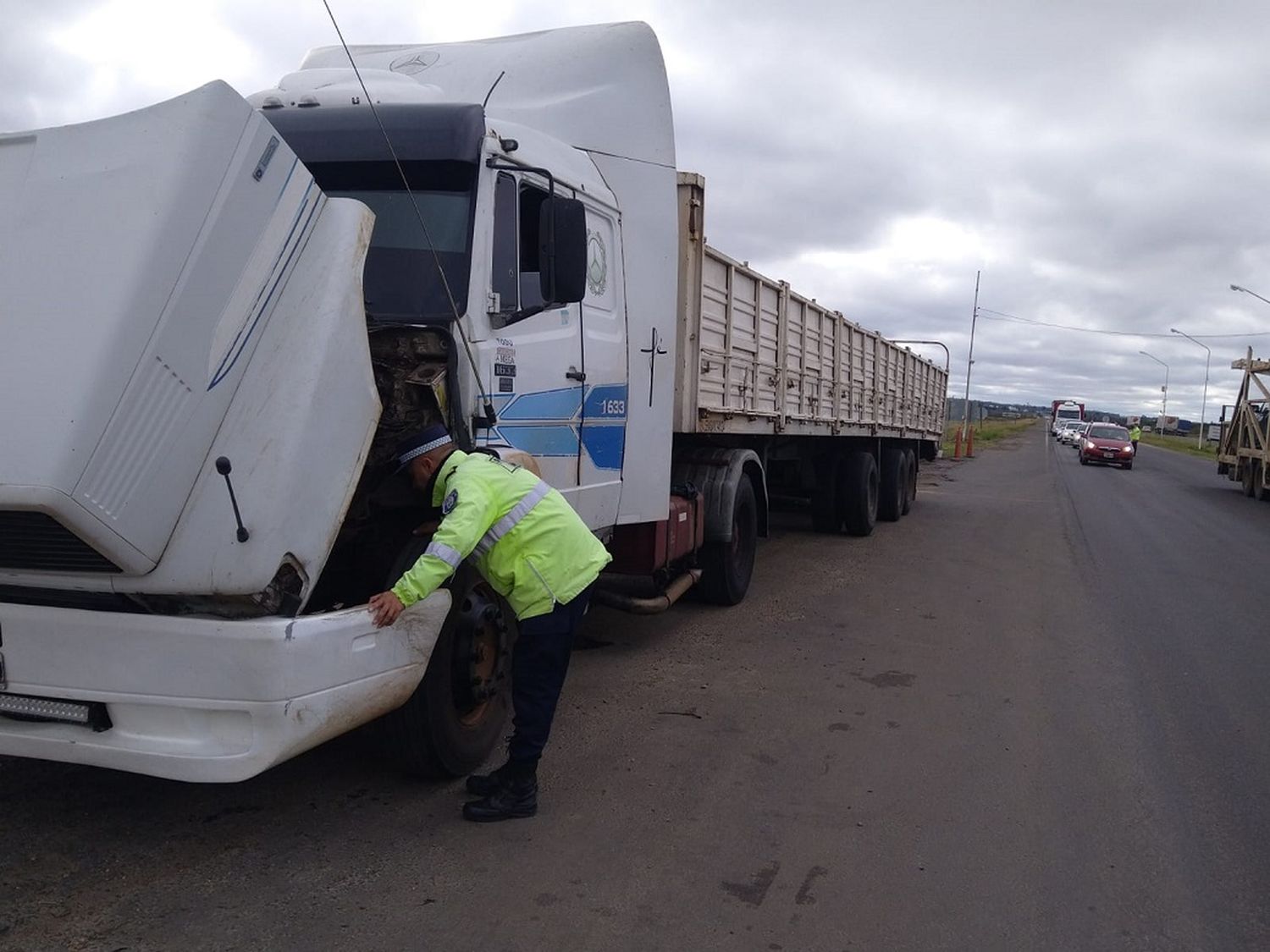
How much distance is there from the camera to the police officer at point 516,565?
3566 mm

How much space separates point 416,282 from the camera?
14.0 feet

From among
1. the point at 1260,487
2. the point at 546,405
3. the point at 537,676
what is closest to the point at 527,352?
the point at 546,405

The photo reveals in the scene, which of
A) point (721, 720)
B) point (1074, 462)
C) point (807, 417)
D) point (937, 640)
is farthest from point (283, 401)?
point (1074, 462)

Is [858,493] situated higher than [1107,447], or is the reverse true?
[858,493]

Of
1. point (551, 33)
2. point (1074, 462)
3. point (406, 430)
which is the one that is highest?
point (551, 33)

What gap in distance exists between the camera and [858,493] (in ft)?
42.2

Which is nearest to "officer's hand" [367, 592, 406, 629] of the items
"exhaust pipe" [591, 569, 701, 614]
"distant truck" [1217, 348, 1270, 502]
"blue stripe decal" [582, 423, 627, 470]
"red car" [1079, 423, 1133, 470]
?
"blue stripe decal" [582, 423, 627, 470]

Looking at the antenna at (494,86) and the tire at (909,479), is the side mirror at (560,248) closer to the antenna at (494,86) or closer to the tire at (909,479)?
the antenna at (494,86)

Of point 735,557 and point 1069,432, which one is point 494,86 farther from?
point 1069,432

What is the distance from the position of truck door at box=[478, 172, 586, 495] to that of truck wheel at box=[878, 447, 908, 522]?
10255mm

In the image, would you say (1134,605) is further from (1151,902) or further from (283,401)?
(283,401)

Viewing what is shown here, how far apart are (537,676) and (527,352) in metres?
1.48

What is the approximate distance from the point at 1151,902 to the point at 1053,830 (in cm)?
60

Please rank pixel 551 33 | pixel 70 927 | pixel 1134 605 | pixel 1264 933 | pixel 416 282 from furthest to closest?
pixel 1134 605
pixel 551 33
pixel 416 282
pixel 1264 933
pixel 70 927
